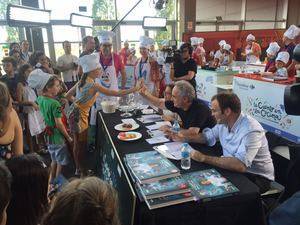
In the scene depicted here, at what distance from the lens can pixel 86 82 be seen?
2893mm

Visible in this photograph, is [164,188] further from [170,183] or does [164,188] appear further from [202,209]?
[202,209]

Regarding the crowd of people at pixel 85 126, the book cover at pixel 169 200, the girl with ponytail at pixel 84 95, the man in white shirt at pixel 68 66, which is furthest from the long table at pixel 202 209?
the man in white shirt at pixel 68 66

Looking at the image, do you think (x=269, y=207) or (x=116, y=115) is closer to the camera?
(x=269, y=207)

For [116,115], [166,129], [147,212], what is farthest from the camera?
[116,115]

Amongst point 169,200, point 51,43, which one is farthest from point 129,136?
point 51,43

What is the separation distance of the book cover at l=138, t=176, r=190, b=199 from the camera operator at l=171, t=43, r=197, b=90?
9.88 feet

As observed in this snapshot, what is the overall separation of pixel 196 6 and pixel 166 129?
856cm

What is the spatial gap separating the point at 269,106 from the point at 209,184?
2928 mm

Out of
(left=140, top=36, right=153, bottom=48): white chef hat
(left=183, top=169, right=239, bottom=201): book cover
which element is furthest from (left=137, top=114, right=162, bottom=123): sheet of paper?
(left=140, top=36, right=153, bottom=48): white chef hat

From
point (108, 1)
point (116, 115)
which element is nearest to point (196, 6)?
point (108, 1)

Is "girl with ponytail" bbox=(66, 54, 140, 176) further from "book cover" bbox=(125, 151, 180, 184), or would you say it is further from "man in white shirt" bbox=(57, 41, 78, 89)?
"man in white shirt" bbox=(57, 41, 78, 89)

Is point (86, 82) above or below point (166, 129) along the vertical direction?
above

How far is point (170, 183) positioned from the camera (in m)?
1.56

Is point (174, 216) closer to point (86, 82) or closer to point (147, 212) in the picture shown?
point (147, 212)
